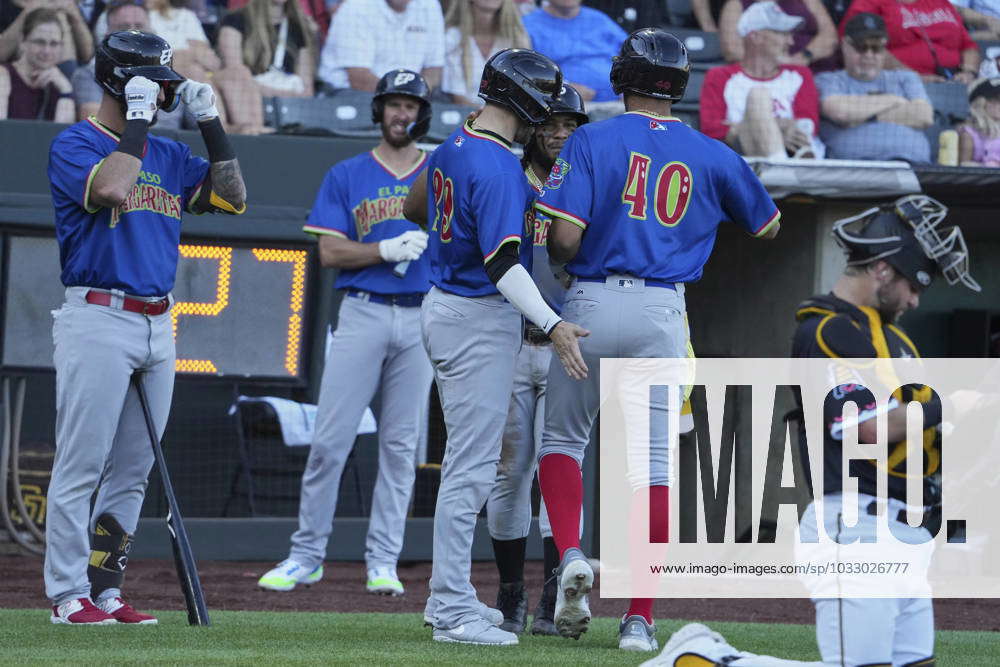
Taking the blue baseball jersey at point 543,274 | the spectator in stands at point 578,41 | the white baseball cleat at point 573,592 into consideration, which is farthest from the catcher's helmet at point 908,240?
the spectator in stands at point 578,41

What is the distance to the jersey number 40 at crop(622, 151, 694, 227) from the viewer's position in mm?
4527

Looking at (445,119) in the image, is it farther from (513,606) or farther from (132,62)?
(513,606)

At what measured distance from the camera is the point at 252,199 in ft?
27.3

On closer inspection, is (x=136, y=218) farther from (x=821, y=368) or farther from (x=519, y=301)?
(x=821, y=368)

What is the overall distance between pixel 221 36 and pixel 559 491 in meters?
5.49

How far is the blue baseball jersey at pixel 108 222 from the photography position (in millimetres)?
4832

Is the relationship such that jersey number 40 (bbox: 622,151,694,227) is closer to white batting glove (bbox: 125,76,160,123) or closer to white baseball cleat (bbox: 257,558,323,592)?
white batting glove (bbox: 125,76,160,123)

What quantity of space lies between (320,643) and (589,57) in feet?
19.9

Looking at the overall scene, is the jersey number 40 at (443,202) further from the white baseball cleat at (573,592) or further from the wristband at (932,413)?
the wristband at (932,413)

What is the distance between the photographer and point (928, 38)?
34.8ft

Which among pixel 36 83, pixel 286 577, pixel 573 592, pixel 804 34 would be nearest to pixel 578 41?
pixel 804 34

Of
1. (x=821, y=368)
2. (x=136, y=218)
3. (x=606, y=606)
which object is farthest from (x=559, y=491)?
(x=606, y=606)

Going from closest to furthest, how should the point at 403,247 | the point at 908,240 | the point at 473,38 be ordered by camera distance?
1. the point at 908,240
2. the point at 403,247
3. the point at 473,38

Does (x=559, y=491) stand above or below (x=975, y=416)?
below
